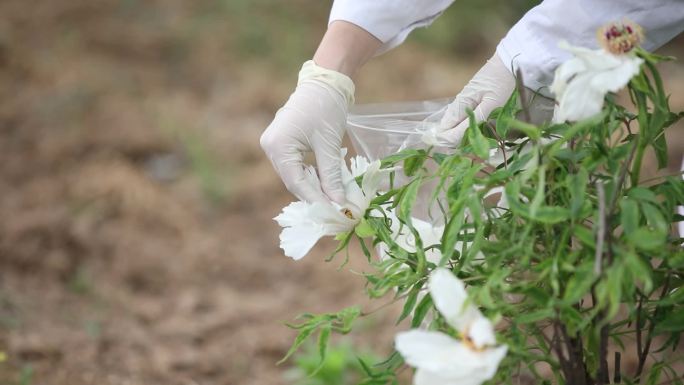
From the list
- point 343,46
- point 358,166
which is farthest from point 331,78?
point 358,166

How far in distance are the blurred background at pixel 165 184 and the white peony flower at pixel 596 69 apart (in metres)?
1.00

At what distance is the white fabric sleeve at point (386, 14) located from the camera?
3.68ft

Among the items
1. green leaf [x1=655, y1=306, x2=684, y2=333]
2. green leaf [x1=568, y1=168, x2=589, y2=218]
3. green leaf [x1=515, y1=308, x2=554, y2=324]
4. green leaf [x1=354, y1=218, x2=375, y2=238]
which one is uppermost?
green leaf [x1=354, y1=218, x2=375, y2=238]

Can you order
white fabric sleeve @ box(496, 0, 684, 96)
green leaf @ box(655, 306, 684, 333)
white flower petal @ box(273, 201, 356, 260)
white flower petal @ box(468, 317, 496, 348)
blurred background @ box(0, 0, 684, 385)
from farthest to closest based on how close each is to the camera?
blurred background @ box(0, 0, 684, 385), white fabric sleeve @ box(496, 0, 684, 96), white flower petal @ box(273, 201, 356, 260), green leaf @ box(655, 306, 684, 333), white flower petal @ box(468, 317, 496, 348)

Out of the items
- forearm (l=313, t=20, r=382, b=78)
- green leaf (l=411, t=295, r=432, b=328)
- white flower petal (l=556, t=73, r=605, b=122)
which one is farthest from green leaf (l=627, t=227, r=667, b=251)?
forearm (l=313, t=20, r=382, b=78)

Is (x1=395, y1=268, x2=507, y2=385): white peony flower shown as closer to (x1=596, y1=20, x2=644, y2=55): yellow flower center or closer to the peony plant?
the peony plant

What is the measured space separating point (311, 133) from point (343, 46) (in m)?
0.15

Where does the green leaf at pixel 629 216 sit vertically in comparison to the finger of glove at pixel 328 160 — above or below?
below

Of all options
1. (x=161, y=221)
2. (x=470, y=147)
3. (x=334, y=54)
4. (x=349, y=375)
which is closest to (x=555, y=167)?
(x=470, y=147)

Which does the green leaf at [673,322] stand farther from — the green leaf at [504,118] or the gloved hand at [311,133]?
the gloved hand at [311,133]

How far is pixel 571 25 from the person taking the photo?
1.01 metres

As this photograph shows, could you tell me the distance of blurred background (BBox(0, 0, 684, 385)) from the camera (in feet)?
5.93

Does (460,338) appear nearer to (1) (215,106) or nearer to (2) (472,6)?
(1) (215,106)

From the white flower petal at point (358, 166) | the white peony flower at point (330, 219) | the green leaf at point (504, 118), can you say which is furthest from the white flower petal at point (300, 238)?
the green leaf at point (504, 118)
